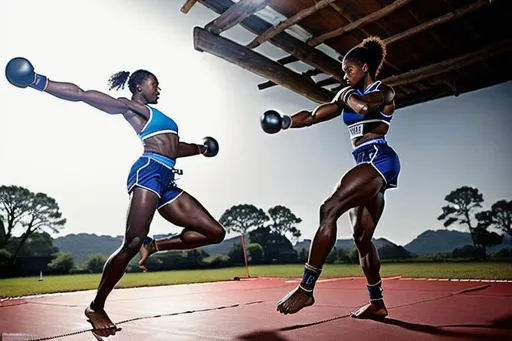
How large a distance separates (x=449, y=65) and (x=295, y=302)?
13.6ft

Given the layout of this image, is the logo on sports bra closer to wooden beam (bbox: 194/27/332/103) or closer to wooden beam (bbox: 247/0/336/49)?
wooden beam (bbox: 247/0/336/49)

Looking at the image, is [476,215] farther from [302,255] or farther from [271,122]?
[271,122]

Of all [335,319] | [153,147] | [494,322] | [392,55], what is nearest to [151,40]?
[392,55]

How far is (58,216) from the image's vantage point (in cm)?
930

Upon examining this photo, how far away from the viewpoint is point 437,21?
4.31 metres

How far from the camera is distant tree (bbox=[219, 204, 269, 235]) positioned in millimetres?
10285

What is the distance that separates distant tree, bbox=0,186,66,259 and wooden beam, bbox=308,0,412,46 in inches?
260

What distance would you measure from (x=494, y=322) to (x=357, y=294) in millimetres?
1836

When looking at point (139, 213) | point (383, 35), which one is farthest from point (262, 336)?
point (383, 35)

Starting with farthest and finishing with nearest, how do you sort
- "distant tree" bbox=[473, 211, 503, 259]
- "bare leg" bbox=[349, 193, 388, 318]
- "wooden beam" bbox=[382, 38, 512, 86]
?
1. "distant tree" bbox=[473, 211, 503, 259]
2. "wooden beam" bbox=[382, 38, 512, 86]
3. "bare leg" bbox=[349, 193, 388, 318]

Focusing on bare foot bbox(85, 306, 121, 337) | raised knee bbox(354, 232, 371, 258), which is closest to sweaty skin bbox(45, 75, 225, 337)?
bare foot bbox(85, 306, 121, 337)

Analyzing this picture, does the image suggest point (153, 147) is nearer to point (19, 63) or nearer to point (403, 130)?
point (19, 63)

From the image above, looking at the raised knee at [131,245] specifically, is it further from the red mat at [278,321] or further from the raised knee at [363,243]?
the raised knee at [363,243]

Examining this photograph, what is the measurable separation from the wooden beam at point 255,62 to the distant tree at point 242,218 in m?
4.94
